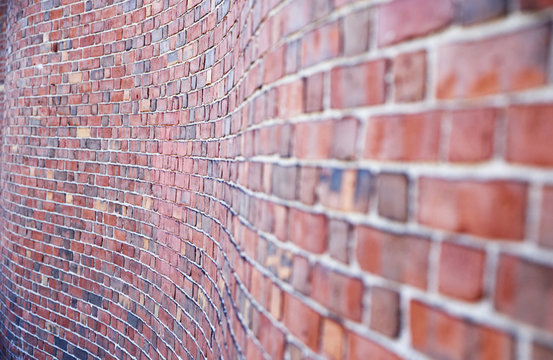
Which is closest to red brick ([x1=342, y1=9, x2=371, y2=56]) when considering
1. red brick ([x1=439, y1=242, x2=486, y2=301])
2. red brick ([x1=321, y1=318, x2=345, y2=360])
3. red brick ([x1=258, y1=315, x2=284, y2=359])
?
red brick ([x1=439, y1=242, x2=486, y2=301])

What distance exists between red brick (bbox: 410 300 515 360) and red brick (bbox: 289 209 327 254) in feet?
0.82

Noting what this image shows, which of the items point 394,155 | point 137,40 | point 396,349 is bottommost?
point 396,349

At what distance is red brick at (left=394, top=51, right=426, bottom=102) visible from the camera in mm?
717

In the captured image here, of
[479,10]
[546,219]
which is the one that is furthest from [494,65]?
[546,219]

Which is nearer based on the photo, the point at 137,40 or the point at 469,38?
the point at 469,38

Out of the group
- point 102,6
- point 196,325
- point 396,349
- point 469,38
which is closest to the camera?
point 469,38

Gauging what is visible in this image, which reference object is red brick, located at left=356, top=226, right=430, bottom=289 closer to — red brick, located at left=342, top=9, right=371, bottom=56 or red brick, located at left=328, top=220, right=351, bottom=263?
red brick, located at left=328, top=220, right=351, bottom=263

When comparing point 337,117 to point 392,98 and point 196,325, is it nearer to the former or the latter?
point 392,98

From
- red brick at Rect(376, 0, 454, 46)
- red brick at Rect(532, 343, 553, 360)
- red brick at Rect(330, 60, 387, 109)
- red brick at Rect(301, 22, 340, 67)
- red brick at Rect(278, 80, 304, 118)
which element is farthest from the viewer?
red brick at Rect(278, 80, 304, 118)

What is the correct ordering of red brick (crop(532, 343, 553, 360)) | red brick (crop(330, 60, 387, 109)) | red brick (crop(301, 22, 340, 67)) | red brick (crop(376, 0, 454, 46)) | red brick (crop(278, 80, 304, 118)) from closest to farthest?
red brick (crop(532, 343, 553, 360))
red brick (crop(376, 0, 454, 46))
red brick (crop(330, 60, 387, 109))
red brick (crop(301, 22, 340, 67))
red brick (crop(278, 80, 304, 118))

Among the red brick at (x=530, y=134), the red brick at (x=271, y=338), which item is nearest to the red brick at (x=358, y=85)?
the red brick at (x=530, y=134)

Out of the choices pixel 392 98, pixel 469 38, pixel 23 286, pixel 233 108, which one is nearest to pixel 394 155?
pixel 392 98

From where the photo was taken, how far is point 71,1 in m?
3.49

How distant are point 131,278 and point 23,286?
1.40 meters
